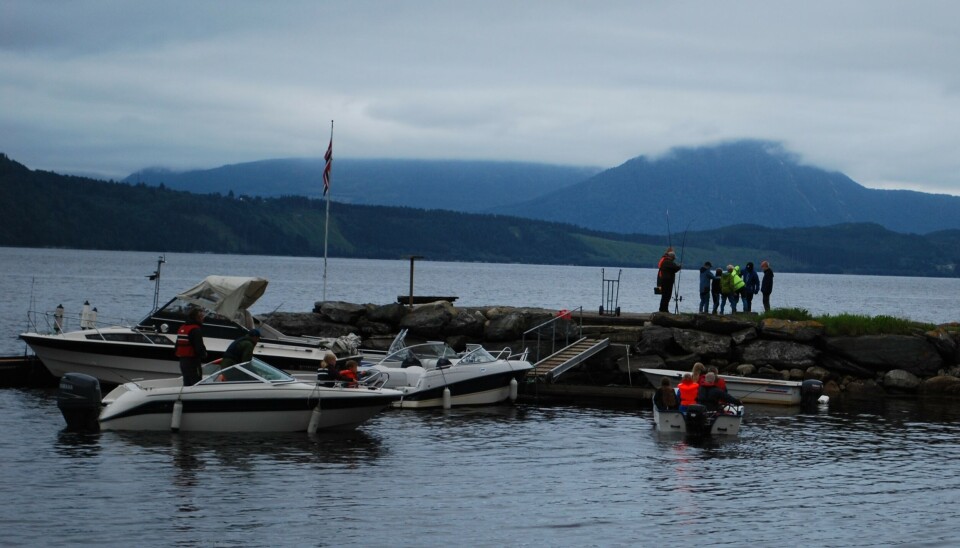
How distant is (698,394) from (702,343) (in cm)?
1104

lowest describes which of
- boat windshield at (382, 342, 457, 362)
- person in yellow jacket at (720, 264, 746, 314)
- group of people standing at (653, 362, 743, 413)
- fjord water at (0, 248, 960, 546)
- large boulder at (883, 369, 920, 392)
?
fjord water at (0, 248, 960, 546)

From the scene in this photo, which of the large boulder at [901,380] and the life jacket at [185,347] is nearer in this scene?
the life jacket at [185,347]

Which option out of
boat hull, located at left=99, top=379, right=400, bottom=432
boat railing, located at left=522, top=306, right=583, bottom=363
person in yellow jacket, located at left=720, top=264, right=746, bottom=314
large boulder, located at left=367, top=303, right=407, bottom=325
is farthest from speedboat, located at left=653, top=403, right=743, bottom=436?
person in yellow jacket, located at left=720, top=264, right=746, bottom=314

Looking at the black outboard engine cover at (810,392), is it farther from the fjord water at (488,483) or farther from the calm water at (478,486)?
the calm water at (478,486)

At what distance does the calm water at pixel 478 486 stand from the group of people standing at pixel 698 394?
1.00 m

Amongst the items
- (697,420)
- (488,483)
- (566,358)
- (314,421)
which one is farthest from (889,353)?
(488,483)

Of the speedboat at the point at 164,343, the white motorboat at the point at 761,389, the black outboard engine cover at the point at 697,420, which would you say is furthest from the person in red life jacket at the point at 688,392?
the speedboat at the point at 164,343

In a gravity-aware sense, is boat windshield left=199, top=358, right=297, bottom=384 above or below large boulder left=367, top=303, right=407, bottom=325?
below

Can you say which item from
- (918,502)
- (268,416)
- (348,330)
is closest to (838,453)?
(918,502)

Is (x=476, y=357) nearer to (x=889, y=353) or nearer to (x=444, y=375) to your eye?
(x=444, y=375)

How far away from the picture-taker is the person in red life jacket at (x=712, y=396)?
2766 centimetres

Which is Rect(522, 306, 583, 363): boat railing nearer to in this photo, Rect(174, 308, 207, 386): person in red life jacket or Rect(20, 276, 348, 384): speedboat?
Rect(20, 276, 348, 384): speedboat

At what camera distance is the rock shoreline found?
126 ft

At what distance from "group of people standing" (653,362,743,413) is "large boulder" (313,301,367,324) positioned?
1632 centimetres
